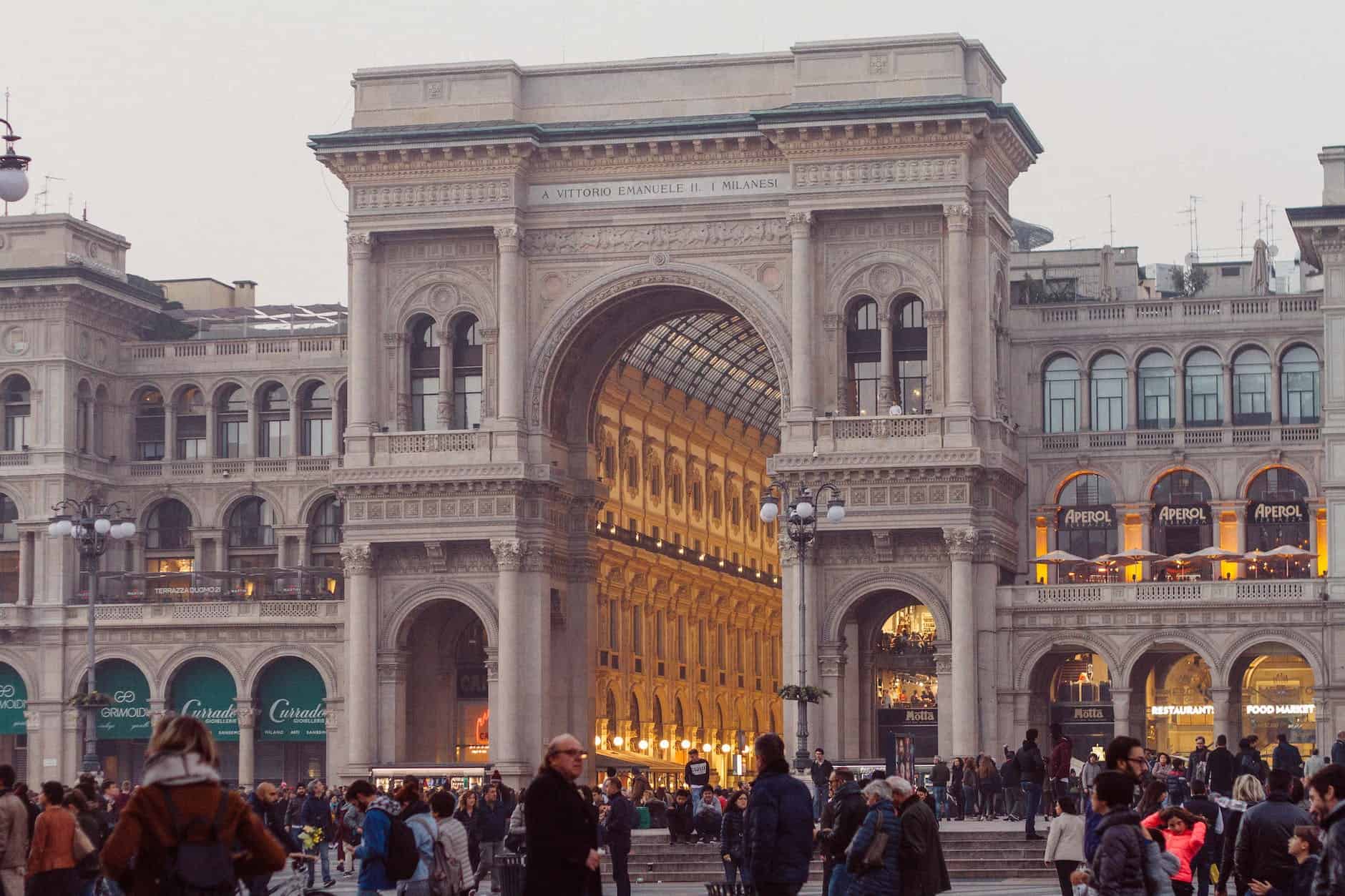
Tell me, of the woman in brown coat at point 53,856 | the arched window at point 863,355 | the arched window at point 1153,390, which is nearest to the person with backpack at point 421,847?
the woman in brown coat at point 53,856

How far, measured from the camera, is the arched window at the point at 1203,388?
264 ft

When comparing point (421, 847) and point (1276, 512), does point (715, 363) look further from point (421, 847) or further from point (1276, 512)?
point (421, 847)

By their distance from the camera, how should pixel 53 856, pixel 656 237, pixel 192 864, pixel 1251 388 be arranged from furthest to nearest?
pixel 1251 388 < pixel 656 237 < pixel 53 856 < pixel 192 864

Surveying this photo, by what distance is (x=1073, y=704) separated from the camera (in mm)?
78375

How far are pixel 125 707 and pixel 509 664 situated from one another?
15367 millimetres

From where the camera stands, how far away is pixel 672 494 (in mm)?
99125

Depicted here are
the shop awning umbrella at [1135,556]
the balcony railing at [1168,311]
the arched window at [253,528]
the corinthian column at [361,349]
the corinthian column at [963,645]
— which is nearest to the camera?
the corinthian column at [963,645]

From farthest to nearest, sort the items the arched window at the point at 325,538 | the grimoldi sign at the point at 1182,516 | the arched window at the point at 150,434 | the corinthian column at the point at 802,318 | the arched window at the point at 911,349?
the arched window at the point at 150,434
the arched window at the point at 325,538
the grimoldi sign at the point at 1182,516
the arched window at the point at 911,349
the corinthian column at the point at 802,318

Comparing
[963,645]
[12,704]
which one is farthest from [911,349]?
[12,704]

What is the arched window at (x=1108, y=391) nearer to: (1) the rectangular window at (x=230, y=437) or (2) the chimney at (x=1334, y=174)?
(2) the chimney at (x=1334, y=174)

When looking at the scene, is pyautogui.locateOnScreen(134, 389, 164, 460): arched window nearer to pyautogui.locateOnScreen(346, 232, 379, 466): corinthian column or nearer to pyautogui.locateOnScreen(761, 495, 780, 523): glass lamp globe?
pyautogui.locateOnScreen(346, 232, 379, 466): corinthian column

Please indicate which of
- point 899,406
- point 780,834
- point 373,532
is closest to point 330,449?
point 373,532

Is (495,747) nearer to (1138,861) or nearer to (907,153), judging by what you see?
(907,153)

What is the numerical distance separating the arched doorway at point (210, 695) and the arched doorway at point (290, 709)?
890mm
